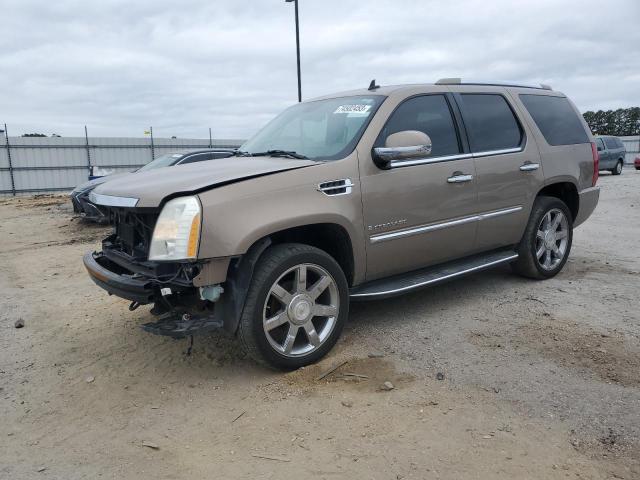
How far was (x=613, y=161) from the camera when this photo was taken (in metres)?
23.3

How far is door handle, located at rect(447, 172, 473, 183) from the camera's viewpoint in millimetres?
4262

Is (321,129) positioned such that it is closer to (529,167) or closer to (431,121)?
(431,121)

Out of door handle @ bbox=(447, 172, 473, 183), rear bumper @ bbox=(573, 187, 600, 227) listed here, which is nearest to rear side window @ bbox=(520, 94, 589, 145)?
rear bumper @ bbox=(573, 187, 600, 227)

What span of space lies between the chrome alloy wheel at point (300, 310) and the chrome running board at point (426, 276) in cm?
28

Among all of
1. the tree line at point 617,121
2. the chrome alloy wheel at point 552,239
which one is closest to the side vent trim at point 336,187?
the chrome alloy wheel at point 552,239

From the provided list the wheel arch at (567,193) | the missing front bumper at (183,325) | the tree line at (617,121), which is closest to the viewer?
the missing front bumper at (183,325)

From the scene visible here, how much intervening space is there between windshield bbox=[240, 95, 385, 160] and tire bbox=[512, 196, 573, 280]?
7.16 feet

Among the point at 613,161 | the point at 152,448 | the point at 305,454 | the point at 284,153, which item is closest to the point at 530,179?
the point at 284,153

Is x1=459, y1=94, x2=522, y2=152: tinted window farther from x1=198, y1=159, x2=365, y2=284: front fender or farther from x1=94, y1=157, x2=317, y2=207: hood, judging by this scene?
x1=94, y1=157, x2=317, y2=207: hood

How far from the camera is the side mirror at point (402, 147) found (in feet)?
12.1

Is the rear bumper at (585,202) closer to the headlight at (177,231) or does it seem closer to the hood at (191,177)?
the hood at (191,177)

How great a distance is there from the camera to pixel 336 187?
3.59 m

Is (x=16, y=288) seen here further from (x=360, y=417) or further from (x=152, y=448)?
(x=360, y=417)

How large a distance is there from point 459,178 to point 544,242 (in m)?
1.63
